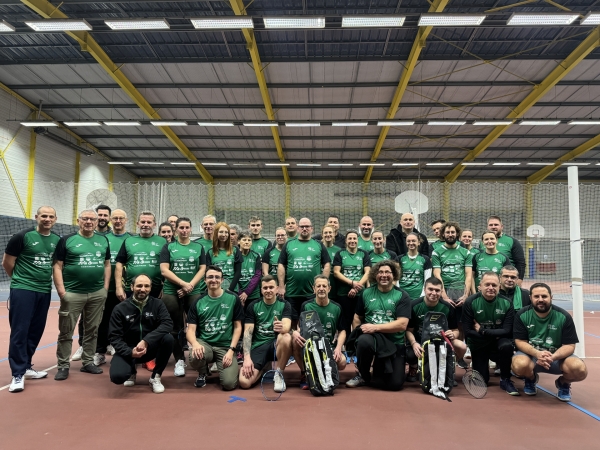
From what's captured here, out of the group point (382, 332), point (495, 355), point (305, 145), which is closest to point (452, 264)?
point (495, 355)

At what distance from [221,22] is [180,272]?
750 cm

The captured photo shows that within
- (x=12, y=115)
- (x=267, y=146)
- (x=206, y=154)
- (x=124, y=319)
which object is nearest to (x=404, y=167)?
(x=267, y=146)

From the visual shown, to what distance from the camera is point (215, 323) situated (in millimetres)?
4754

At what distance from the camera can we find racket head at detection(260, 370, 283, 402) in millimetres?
4270

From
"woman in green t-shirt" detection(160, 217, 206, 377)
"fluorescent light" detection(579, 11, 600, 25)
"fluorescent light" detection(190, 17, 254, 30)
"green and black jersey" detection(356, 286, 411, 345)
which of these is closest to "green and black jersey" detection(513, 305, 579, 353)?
"green and black jersey" detection(356, 286, 411, 345)

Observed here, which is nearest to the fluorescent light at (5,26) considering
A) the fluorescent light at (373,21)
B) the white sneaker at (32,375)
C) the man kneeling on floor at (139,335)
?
the fluorescent light at (373,21)

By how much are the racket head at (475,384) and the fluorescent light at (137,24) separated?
33.6ft

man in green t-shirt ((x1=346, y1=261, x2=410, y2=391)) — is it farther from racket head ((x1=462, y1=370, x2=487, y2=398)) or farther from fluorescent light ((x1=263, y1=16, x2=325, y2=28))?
fluorescent light ((x1=263, y1=16, x2=325, y2=28))

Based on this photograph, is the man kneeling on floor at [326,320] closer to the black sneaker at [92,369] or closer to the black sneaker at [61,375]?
the black sneaker at [92,369]

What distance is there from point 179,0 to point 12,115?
10268 millimetres

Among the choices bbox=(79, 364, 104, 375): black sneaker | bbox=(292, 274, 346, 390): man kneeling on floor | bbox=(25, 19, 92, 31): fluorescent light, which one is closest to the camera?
bbox=(292, 274, 346, 390): man kneeling on floor

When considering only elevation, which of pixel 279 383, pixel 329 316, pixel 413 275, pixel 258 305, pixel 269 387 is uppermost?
pixel 413 275

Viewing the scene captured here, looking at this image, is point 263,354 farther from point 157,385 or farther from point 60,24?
point 60,24

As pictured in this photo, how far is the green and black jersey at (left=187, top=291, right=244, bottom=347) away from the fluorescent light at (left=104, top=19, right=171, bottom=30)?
27.5ft
